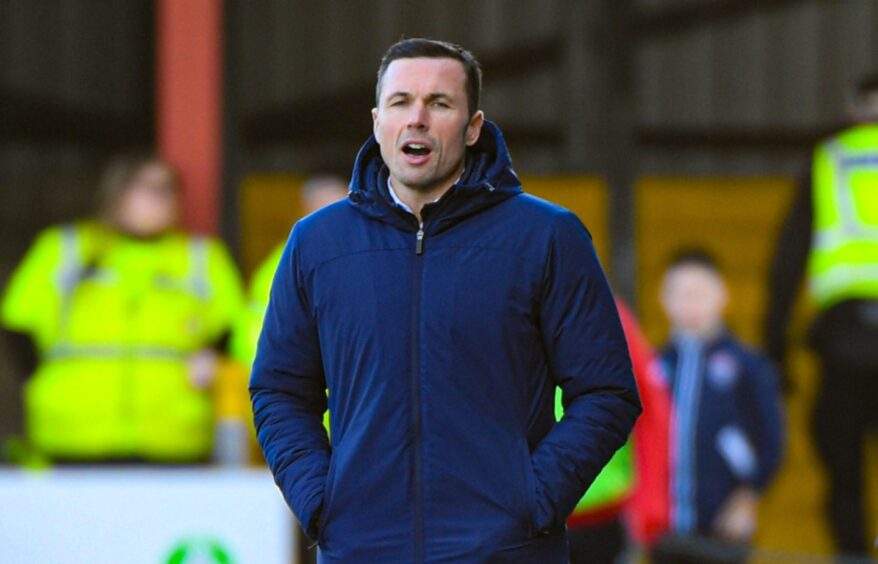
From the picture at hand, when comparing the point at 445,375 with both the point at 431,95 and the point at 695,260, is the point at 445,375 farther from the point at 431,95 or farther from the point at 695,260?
the point at 695,260

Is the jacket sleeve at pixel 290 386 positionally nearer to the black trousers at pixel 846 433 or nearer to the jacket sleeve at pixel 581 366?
the jacket sleeve at pixel 581 366

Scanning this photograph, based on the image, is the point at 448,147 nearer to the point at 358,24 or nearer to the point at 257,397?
the point at 257,397

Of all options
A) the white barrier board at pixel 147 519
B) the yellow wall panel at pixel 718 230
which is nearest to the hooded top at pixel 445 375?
the white barrier board at pixel 147 519

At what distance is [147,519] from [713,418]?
2.64 meters

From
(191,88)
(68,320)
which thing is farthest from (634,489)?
(191,88)

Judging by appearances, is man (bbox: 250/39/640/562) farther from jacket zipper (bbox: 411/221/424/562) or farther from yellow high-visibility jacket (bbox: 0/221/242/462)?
yellow high-visibility jacket (bbox: 0/221/242/462)

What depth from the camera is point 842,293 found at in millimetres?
6637

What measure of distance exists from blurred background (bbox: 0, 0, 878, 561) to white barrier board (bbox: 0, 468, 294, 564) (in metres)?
3.24

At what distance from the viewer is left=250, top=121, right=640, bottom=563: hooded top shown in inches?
118

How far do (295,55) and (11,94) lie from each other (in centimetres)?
156

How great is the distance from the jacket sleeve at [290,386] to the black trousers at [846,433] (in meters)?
3.83

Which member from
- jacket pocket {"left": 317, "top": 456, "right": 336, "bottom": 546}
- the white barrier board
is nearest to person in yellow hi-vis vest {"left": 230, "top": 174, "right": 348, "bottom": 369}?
the white barrier board

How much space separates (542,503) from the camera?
299 centimetres

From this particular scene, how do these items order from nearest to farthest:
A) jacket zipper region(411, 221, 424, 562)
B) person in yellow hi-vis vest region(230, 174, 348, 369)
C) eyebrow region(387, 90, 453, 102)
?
1. jacket zipper region(411, 221, 424, 562)
2. eyebrow region(387, 90, 453, 102)
3. person in yellow hi-vis vest region(230, 174, 348, 369)
